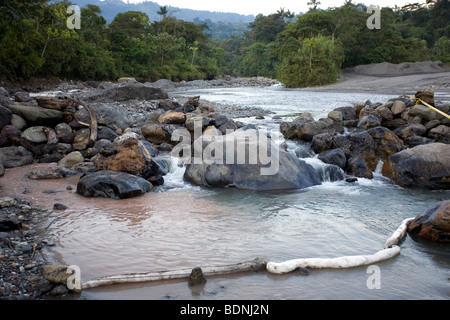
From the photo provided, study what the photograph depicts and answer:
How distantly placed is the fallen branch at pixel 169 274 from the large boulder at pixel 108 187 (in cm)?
308

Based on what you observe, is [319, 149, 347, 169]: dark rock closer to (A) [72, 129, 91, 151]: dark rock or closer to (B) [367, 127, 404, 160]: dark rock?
(B) [367, 127, 404, 160]: dark rock

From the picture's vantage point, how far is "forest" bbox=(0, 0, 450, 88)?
85.7 ft

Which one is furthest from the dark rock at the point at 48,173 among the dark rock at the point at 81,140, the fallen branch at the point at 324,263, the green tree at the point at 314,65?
the green tree at the point at 314,65

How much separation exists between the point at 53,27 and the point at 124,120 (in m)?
20.3

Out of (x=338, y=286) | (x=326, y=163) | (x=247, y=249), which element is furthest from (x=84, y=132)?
(x=338, y=286)

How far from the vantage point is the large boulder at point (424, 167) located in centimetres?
738

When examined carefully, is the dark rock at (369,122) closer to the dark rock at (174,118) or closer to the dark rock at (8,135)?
the dark rock at (174,118)

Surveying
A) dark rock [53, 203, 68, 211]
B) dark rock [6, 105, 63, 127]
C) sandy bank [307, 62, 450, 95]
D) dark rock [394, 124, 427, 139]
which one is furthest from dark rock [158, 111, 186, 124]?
sandy bank [307, 62, 450, 95]

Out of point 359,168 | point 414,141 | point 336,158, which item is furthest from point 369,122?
point 359,168

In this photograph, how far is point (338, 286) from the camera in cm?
354

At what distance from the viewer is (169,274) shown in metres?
3.56

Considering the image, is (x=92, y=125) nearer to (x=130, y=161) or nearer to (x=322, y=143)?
(x=130, y=161)

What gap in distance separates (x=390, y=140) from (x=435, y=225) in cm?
456
